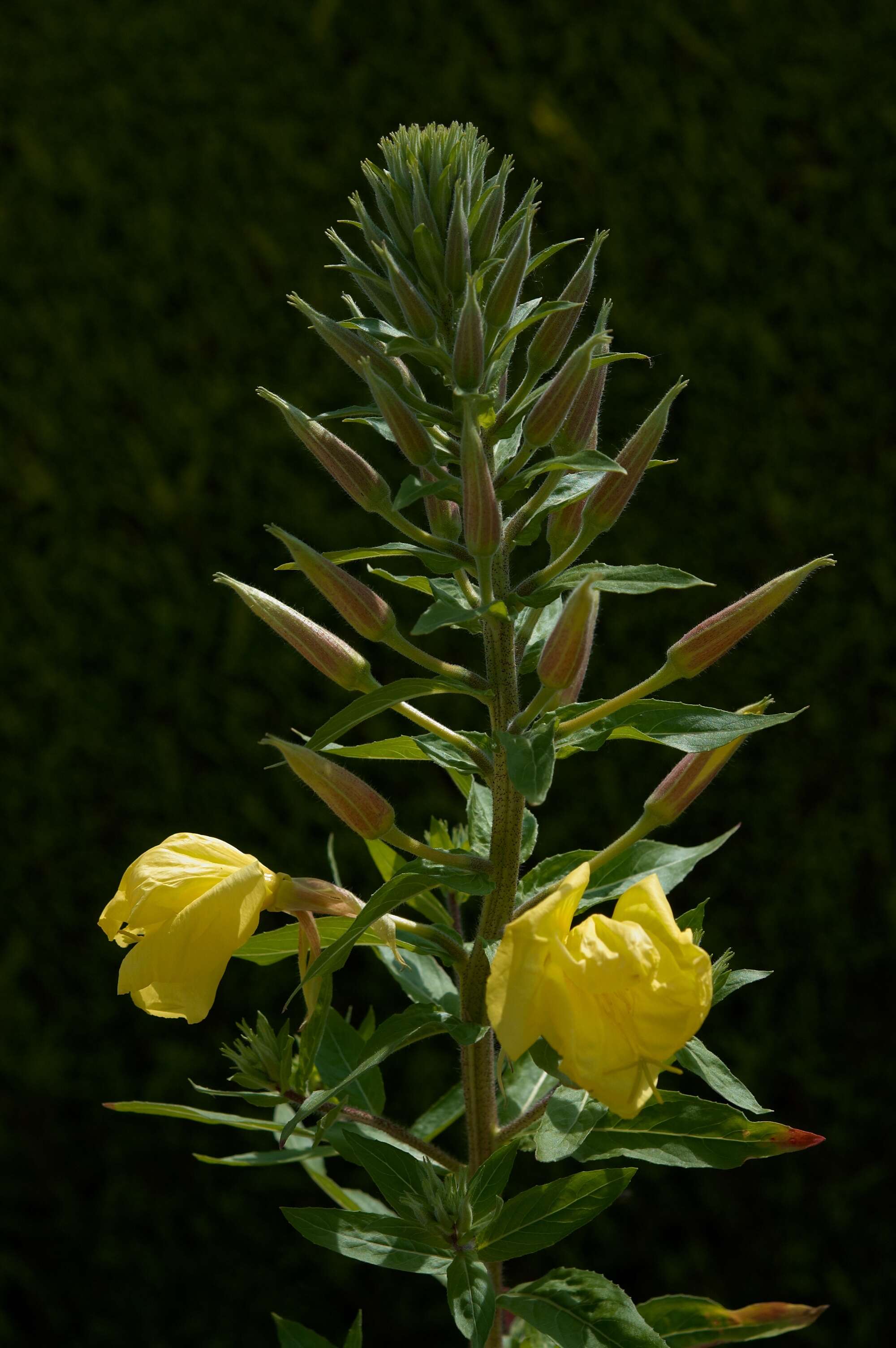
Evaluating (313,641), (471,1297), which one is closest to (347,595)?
(313,641)

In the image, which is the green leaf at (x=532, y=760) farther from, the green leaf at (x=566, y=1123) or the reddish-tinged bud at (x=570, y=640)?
the green leaf at (x=566, y=1123)

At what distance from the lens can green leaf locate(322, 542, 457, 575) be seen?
1020 mm

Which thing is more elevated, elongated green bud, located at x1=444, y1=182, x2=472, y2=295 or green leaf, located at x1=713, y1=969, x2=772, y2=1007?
elongated green bud, located at x1=444, y1=182, x2=472, y2=295

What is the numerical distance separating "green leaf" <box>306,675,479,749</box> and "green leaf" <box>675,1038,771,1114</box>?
1.21ft

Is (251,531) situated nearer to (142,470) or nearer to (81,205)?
(142,470)

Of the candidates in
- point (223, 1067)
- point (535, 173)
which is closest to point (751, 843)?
point (223, 1067)

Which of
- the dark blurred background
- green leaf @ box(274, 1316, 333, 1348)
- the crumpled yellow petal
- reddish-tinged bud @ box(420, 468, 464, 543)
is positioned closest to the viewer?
the crumpled yellow petal

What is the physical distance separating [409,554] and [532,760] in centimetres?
23

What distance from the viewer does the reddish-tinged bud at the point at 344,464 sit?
103cm

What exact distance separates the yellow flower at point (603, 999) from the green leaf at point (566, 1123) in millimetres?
193

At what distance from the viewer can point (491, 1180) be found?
3.58ft

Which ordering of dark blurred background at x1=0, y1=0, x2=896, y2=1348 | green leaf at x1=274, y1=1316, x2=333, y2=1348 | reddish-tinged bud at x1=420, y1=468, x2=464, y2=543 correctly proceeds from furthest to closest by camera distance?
dark blurred background at x1=0, y1=0, x2=896, y2=1348
green leaf at x1=274, y1=1316, x2=333, y2=1348
reddish-tinged bud at x1=420, y1=468, x2=464, y2=543

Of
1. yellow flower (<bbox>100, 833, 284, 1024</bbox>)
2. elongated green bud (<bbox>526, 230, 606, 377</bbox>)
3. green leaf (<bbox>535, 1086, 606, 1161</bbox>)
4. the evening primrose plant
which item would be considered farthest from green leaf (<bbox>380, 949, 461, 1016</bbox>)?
elongated green bud (<bbox>526, 230, 606, 377</bbox>)

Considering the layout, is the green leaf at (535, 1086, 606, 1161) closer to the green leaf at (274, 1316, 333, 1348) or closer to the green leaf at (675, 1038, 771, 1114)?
the green leaf at (675, 1038, 771, 1114)
